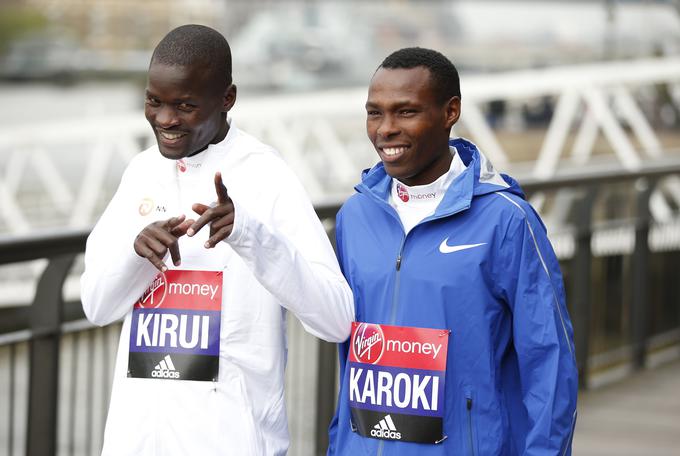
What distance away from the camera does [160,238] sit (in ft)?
8.70

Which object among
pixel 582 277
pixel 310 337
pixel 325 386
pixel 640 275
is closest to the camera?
pixel 325 386

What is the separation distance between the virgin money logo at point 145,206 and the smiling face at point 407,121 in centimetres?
54

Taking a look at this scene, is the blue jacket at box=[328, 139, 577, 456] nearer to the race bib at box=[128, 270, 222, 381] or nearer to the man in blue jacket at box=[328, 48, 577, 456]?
the man in blue jacket at box=[328, 48, 577, 456]

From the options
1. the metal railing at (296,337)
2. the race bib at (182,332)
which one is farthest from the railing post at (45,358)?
the race bib at (182,332)

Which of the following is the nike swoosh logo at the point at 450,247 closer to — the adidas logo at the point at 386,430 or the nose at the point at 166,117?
the adidas logo at the point at 386,430

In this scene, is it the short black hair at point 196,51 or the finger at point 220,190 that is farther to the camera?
the short black hair at point 196,51

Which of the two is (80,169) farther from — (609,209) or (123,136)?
(609,209)

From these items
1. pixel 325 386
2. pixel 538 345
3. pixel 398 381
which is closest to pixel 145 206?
pixel 398 381

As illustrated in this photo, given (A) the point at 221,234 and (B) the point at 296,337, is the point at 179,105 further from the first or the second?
(B) the point at 296,337

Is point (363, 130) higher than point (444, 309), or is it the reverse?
point (363, 130)


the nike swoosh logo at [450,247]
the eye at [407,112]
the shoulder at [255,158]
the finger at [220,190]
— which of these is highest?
the eye at [407,112]

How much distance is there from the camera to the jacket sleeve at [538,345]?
9.11 feet

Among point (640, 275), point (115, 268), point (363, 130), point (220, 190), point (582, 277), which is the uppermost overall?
point (363, 130)

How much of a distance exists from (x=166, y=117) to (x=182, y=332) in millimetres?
488
